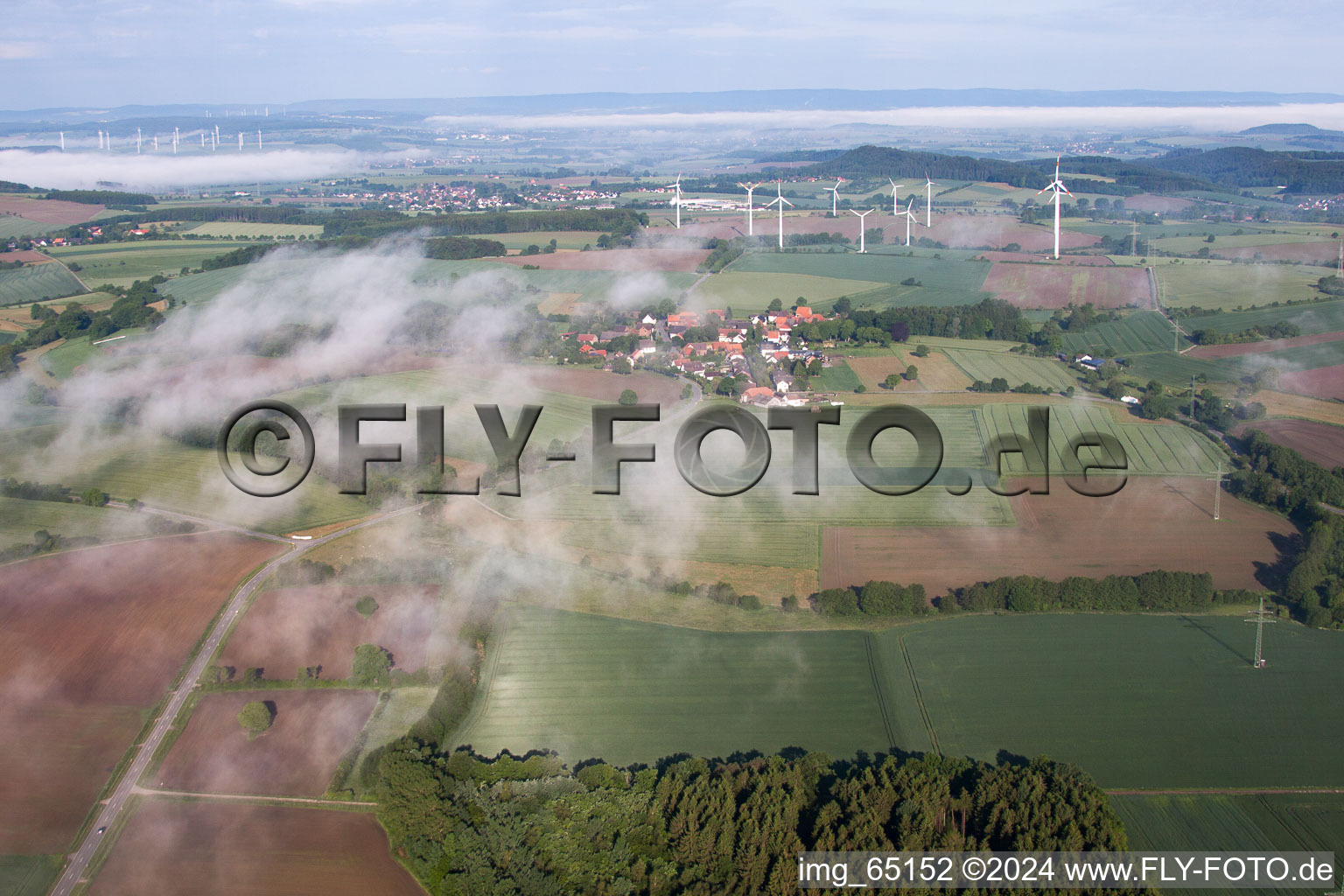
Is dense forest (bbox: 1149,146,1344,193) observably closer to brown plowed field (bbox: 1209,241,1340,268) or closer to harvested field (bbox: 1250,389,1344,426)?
brown plowed field (bbox: 1209,241,1340,268)

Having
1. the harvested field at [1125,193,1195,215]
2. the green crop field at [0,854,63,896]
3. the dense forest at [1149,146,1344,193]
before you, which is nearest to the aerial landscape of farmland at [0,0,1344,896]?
the green crop field at [0,854,63,896]

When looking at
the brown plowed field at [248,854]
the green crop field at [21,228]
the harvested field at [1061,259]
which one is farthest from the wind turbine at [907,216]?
the brown plowed field at [248,854]

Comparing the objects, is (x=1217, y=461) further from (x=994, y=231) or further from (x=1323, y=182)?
(x=1323, y=182)

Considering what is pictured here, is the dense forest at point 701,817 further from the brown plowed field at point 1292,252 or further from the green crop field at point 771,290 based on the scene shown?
the brown plowed field at point 1292,252

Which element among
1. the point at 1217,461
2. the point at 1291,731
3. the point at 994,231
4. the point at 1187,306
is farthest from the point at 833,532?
the point at 994,231

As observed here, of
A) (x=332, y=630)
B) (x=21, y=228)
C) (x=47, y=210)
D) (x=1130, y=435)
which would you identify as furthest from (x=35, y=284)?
(x=1130, y=435)

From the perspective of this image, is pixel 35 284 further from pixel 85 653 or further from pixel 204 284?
pixel 85 653
